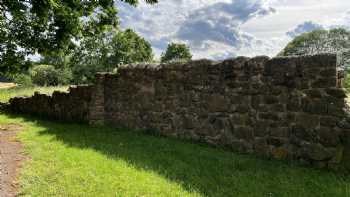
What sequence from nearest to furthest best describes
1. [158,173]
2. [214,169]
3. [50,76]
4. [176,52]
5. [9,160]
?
1. [158,173]
2. [214,169]
3. [9,160]
4. [50,76]
5. [176,52]

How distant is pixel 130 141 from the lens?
29.6ft

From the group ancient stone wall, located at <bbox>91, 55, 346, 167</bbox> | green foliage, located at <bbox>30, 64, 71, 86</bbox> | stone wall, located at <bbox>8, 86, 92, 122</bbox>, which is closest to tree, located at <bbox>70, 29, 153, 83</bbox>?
green foliage, located at <bbox>30, 64, 71, 86</bbox>

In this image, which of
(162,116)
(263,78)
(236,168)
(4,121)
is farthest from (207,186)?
(4,121)

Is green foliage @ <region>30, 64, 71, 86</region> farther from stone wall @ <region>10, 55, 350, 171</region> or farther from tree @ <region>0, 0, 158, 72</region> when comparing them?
stone wall @ <region>10, 55, 350, 171</region>

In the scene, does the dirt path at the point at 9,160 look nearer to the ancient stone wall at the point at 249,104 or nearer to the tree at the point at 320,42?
the ancient stone wall at the point at 249,104

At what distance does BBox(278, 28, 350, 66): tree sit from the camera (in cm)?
5350

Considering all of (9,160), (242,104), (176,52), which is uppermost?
(176,52)

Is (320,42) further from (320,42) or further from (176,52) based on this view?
(176,52)

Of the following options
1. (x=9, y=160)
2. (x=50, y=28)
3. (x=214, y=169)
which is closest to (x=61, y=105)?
(x=50, y=28)

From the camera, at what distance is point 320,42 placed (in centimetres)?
5681

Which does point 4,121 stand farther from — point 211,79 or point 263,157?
point 263,157

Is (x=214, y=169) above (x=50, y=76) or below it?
below

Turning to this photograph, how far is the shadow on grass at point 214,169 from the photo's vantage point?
5.38 m

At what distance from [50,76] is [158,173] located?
45264 millimetres
